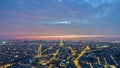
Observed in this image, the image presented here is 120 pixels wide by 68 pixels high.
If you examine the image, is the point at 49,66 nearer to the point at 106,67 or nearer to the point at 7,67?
the point at 7,67

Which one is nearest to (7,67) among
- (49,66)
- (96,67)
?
(49,66)

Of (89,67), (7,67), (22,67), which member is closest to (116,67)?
(89,67)

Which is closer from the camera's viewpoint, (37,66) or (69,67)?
(69,67)

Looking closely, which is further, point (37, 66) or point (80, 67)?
point (37, 66)

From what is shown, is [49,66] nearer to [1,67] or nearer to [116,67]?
[1,67]

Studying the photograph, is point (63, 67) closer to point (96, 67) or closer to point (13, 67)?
point (96, 67)

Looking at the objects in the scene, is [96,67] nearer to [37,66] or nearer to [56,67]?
[56,67]

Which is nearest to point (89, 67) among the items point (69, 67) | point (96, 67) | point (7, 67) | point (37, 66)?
point (96, 67)
